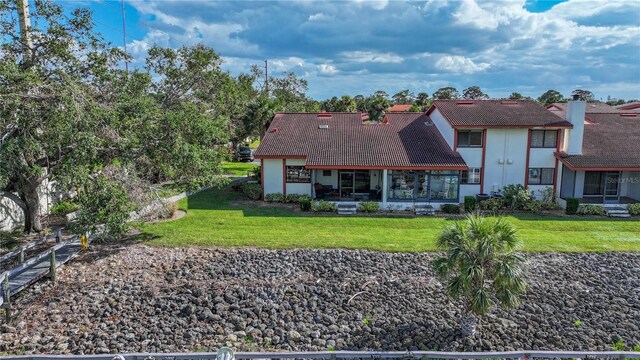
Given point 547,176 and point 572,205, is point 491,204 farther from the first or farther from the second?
point 547,176

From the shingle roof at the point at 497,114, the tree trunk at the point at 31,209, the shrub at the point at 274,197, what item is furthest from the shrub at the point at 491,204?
the tree trunk at the point at 31,209

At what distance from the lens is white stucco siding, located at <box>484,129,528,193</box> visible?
24188 millimetres

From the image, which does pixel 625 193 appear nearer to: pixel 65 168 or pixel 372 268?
pixel 372 268

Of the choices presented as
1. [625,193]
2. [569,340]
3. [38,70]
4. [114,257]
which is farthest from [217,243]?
[625,193]

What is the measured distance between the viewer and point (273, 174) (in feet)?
80.8

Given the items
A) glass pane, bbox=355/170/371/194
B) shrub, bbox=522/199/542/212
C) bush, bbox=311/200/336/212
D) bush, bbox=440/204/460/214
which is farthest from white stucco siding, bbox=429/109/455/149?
bush, bbox=311/200/336/212

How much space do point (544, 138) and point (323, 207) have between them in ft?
44.6

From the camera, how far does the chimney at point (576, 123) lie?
2392 cm

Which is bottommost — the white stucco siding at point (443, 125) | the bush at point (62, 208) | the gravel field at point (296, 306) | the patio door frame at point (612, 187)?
the gravel field at point (296, 306)

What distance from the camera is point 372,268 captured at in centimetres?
1452

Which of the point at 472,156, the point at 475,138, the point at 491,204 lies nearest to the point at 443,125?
the point at 475,138

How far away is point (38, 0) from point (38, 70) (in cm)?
256

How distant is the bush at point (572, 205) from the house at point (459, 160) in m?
1.88

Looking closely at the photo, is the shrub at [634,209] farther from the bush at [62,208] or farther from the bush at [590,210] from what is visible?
the bush at [62,208]
